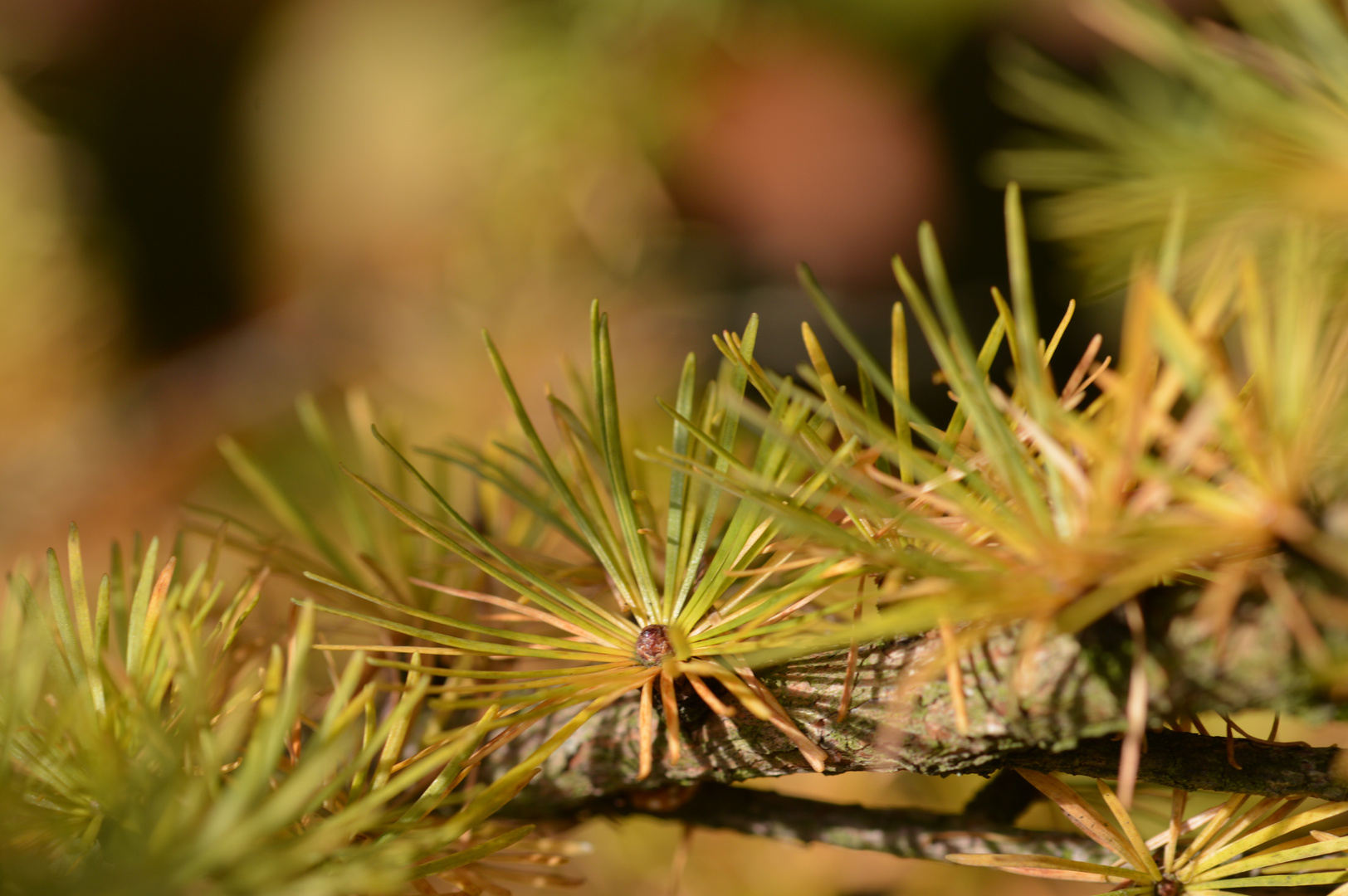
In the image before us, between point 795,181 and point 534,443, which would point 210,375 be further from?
point 534,443

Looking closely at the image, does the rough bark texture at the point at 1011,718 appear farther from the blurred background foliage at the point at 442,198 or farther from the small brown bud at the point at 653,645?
the blurred background foliage at the point at 442,198

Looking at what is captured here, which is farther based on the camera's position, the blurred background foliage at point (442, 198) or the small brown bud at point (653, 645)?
the blurred background foliage at point (442, 198)

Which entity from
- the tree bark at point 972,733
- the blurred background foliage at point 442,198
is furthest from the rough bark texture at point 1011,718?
the blurred background foliage at point 442,198

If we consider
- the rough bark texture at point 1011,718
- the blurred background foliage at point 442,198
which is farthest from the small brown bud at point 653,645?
the blurred background foliage at point 442,198

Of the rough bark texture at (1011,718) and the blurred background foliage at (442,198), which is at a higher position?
the blurred background foliage at (442,198)

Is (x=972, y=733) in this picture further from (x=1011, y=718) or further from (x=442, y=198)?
(x=442, y=198)

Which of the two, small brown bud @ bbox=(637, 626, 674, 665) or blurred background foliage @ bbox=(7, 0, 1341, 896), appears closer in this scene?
small brown bud @ bbox=(637, 626, 674, 665)

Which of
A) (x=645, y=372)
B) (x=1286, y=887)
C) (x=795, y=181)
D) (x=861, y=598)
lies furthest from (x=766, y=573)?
(x=795, y=181)

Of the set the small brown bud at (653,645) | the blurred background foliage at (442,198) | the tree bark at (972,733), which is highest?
the blurred background foliage at (442,198)

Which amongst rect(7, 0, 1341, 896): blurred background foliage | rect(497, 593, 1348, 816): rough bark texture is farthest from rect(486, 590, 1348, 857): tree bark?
rect(7, 0, 1341, 896): blurred background foliage

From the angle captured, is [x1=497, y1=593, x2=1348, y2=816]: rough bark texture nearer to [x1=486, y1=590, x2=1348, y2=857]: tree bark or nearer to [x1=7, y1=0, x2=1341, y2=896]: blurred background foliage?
[x1=486, y1=590, x2=1348, y2=857]: tree bark
